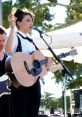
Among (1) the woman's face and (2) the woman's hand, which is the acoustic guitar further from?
(1) the woman's face

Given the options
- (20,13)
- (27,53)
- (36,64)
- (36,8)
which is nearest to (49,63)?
(36,64)

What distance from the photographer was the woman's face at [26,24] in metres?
3.99

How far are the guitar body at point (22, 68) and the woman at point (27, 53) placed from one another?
44 mm

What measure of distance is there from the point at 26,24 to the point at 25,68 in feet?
1.33

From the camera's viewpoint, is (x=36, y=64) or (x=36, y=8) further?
(x=36, y=8)

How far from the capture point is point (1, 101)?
3979 mm

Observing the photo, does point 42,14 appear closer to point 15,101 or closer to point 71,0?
point 71,0

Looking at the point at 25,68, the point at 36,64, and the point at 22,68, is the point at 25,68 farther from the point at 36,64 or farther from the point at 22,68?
the point at 36,64

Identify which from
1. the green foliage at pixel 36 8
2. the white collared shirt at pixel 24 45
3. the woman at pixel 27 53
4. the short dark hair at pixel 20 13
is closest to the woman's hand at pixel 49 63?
the woman at pixel 27 53

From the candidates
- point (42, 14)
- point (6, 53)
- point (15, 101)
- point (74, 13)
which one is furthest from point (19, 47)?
point (74, 13)

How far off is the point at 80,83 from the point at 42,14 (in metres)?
4.73

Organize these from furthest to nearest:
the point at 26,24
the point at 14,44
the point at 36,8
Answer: the point at 36,8
the point at 26,24
the point at 14,44

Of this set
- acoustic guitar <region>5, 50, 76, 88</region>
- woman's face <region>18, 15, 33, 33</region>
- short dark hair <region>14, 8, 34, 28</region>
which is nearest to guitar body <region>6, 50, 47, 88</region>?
acoustic guitar <region>5, 50, 76, 88</region>

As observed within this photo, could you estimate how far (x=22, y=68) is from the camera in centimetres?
391
